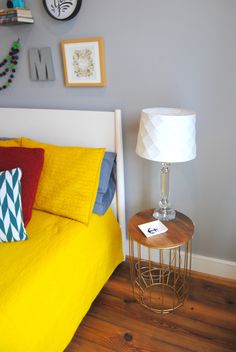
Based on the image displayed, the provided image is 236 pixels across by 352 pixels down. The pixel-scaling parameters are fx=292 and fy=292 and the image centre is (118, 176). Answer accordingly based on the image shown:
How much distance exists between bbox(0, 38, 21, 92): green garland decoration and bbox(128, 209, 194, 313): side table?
1372 millimetres

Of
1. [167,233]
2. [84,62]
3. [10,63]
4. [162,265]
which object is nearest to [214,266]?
[162,265]

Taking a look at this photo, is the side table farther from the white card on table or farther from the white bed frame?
the white bed frame

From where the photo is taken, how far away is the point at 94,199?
5.56 feet

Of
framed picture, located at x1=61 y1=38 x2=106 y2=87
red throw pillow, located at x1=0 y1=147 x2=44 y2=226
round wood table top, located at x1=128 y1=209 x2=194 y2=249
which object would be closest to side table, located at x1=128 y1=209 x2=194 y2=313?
round wood table top, located at x1=128 y1=209 x2=194 y2=249

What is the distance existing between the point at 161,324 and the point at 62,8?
6.36 ft

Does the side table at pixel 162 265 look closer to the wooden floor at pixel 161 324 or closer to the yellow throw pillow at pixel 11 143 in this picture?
the wooden floor at pixel 161 324

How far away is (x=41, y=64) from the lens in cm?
199

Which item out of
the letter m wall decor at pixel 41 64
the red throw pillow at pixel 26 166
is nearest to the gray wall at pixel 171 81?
the letter m wall decor at pixel 41 64

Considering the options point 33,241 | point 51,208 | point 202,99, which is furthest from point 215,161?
point 33,241

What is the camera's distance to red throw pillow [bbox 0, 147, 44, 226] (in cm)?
162

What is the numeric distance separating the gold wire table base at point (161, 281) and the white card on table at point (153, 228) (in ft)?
0.42

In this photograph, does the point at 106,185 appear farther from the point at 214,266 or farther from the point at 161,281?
the point at 214,266

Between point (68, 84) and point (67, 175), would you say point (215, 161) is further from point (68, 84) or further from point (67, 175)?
point (68, 84)

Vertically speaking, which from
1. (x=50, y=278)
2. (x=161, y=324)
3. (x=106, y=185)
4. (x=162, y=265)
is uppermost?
(x=106, y=185)
